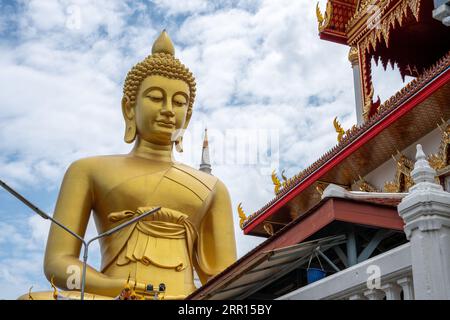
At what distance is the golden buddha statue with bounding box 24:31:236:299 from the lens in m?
13.7

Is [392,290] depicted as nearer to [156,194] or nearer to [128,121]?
[156,194]

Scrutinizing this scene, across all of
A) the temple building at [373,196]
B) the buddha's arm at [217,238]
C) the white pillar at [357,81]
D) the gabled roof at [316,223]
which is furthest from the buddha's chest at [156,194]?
the gabled roof at [316,223]

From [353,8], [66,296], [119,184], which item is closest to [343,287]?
[66,296]

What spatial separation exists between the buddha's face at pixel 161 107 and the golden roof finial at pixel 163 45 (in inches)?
38.4

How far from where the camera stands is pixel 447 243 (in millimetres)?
6109

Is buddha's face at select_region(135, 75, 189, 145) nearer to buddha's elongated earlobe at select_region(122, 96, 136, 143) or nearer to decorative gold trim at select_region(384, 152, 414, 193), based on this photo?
buddha's elongated earlobe at select_region(122, 96, 136, 143)

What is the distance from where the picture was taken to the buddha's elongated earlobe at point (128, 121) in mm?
15239

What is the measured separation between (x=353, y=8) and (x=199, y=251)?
636 centimetres

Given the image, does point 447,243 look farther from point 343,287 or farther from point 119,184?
point 119,184

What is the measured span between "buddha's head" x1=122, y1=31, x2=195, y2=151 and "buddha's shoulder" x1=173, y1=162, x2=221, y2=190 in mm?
446

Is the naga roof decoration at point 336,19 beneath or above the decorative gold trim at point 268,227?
above

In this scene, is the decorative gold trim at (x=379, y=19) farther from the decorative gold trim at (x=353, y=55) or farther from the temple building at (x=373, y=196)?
the decorative gold trim at (x=353, y=55)

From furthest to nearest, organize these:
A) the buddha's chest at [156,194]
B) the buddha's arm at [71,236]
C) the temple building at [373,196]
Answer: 1. the buddha's chest at [156,194]
2. the buddha's arm at [71,236]
3. the temple building at [373,196]

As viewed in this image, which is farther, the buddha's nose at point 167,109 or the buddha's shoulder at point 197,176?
the buddha's shoulder at point 197,176
